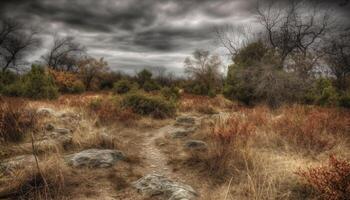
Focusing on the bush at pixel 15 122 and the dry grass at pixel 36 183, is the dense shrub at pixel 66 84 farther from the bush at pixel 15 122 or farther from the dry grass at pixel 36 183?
the dry grass at pixel 36 183

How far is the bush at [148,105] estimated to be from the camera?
9531 mm

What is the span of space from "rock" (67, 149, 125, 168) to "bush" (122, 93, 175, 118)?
4805 millimetres

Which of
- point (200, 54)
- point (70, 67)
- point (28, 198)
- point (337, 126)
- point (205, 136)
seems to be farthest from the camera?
point (200, 54)

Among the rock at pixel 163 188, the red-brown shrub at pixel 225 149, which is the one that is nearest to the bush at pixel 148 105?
the red-brown shrub at pixel 225 149

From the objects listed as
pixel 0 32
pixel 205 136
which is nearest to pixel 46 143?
pixel 205 136

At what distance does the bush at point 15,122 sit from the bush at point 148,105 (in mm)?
3928

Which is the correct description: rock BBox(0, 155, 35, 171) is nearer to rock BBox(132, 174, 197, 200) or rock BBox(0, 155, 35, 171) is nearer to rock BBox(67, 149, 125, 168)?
rock BBox(67, 149, 125, 168)

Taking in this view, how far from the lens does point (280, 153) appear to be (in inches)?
182

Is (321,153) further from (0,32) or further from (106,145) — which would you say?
(0,32)

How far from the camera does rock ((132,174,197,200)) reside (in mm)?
3211

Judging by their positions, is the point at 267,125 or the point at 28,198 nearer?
the point at 28,198

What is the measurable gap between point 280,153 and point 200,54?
37.6m

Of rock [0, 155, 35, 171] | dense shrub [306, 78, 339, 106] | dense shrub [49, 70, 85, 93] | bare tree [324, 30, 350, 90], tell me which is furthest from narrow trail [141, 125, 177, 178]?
dense shrub [49, 70, 85, 93]

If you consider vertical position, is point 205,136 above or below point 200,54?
below
